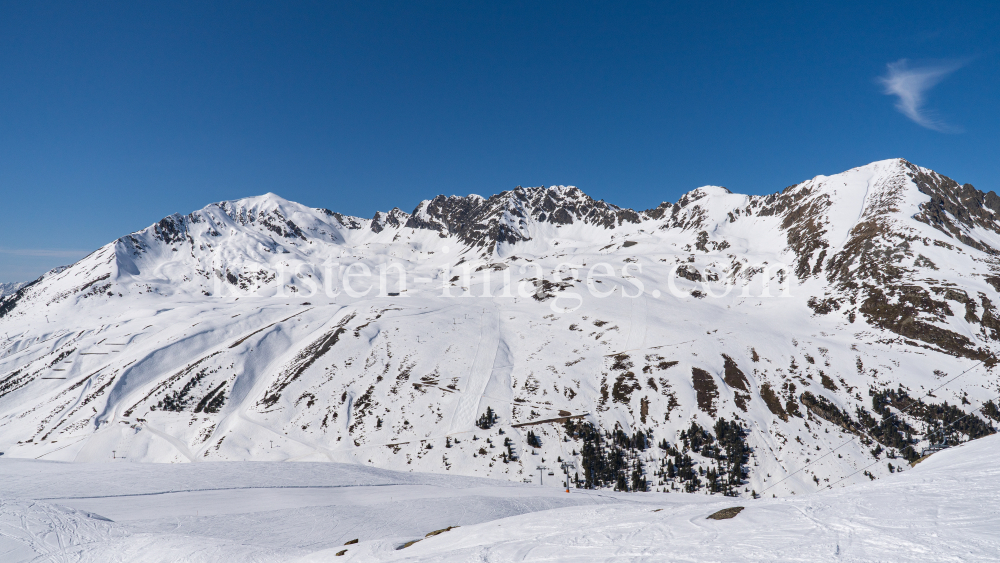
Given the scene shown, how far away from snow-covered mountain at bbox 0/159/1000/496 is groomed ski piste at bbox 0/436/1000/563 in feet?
90.5

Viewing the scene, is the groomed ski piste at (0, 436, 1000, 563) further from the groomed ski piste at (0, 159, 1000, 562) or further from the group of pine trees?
the group of pine trees

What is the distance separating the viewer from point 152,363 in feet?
317

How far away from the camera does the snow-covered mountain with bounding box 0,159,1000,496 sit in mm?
62469

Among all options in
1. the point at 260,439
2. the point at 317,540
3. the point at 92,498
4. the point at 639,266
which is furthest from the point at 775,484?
the point at 639,266

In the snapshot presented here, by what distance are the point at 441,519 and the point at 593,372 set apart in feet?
205

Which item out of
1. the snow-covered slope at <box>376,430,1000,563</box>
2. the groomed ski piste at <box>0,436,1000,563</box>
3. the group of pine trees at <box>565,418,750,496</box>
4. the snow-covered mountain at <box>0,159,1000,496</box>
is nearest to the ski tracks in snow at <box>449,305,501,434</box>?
the snow-covered mountain at <box>0,159,1000,496</box>

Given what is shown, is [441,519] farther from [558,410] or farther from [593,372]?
[593,372]

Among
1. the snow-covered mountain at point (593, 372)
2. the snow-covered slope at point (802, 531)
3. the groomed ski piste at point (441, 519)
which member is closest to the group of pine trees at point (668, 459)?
the snow-covered mountain at point (593, 372)

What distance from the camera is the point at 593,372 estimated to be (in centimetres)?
8562

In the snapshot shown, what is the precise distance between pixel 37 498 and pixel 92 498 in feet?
9.43

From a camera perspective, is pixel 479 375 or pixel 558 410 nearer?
pixel 558 410

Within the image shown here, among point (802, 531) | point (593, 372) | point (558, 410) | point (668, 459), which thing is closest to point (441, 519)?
point (802, 531)

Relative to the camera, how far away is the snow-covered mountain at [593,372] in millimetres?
62469

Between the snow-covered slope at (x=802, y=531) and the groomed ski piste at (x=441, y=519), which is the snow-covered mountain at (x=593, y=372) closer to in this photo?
the groomed ski piste at (x=441, y=519)
